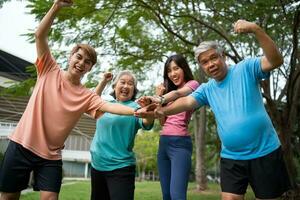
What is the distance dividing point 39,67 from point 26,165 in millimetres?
802

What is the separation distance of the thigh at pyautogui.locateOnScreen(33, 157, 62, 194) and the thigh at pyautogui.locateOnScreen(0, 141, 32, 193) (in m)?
0.07

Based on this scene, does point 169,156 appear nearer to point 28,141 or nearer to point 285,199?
point 28,141

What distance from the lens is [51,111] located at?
119 inches

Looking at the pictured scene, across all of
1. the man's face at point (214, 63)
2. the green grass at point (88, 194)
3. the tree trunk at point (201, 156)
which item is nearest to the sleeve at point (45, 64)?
the man's face at point (214, 63)

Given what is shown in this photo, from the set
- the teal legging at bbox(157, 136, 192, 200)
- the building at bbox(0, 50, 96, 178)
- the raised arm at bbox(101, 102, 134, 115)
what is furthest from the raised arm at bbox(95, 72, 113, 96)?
the building at bbox(0, 50, 96, 178)

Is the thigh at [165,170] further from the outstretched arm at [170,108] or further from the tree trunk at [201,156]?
the tree trunk at [201,156]

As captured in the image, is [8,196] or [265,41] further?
[8,196]

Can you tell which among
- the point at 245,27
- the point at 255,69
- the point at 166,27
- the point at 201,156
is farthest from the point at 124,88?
the point at 201,156

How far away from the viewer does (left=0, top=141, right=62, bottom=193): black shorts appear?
290 cm

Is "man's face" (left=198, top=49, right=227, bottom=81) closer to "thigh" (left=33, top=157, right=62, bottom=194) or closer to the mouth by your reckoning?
the mouth

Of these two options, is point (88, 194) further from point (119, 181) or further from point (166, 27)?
point (119, 181)

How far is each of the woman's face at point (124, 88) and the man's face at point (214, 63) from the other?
0.86m

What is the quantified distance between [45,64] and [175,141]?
4.38 feet

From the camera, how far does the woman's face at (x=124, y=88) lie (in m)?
3.51
